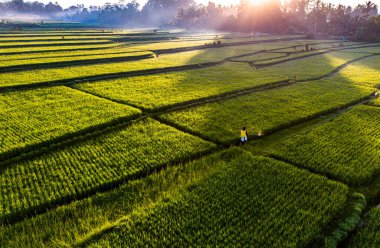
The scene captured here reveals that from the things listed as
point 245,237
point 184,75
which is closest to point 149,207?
point 245,237

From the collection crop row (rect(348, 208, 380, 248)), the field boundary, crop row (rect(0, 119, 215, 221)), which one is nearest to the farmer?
crop row (rect(0, 119, 215, 221))

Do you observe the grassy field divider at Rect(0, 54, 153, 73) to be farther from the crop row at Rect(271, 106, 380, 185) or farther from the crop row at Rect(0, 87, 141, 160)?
the crop row at Rect(271, 106, 380, 185)

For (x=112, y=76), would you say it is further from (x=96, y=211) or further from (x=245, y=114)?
(x=96, y=211)

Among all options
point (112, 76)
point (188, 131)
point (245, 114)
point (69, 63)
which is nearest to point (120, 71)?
point (112, 76)

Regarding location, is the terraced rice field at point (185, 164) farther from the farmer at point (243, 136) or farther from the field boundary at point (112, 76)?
the farmer at point (243, 136)

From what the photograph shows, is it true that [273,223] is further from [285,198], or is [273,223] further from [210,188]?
[210,188]

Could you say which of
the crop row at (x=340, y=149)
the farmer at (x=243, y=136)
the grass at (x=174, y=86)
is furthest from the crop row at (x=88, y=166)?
the grass at (x=174, y=86)
